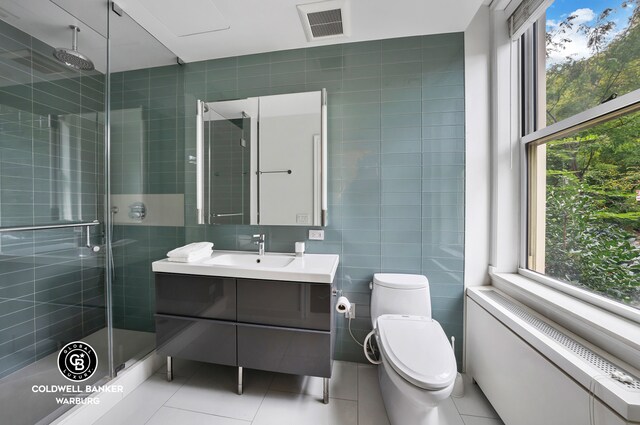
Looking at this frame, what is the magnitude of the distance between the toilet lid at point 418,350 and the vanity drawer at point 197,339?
882 millimetres

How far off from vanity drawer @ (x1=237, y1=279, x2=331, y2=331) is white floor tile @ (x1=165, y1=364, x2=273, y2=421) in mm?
495

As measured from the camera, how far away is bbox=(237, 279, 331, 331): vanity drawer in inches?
51.7

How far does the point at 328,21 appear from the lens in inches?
58.3

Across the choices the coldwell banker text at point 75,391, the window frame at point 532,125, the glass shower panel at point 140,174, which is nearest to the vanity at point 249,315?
the coldwell banker text at point 75,391

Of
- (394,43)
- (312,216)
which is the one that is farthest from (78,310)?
(394,43)

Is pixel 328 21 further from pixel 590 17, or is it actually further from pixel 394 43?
pixel 590 17

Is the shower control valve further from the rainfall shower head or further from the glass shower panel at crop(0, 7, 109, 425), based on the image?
the rainfall shower head

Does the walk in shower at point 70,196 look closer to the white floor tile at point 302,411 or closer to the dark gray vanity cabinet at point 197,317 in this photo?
the dark gray vanity cabinet at point 197,317

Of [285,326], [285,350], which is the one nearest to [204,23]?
[285,326]

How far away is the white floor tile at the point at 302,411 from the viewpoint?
1286mm

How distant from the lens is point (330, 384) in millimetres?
1555

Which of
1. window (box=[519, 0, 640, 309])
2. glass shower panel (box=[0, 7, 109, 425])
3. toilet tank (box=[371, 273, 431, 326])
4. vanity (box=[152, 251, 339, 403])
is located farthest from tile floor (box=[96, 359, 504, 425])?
window (box=[519, 0, 640, 309])

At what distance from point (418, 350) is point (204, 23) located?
7.47ft

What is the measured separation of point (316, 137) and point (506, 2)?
142 cm
